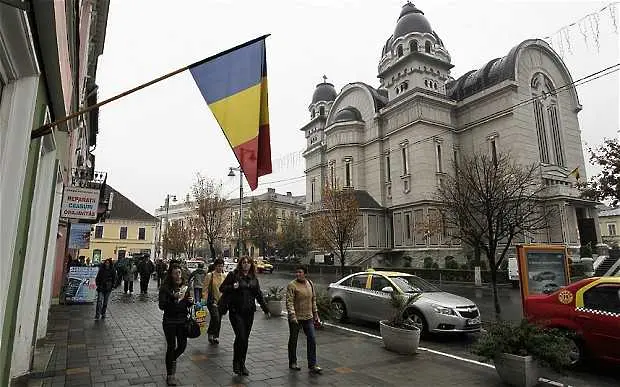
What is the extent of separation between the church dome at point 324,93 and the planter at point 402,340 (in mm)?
57391

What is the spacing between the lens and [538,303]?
8.01 meters

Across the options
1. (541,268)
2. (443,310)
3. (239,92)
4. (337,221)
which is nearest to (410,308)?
A: (443,310)

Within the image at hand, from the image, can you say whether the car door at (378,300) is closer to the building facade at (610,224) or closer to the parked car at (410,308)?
the parked car at (410,308)

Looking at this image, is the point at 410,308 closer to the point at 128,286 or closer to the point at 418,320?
the point at 418,320

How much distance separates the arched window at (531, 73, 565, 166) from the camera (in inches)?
1606

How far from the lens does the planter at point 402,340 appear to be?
8102 mm

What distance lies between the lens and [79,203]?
10797 millimetres

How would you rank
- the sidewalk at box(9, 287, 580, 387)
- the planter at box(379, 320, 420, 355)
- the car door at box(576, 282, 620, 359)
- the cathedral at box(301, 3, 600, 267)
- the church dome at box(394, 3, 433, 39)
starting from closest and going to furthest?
the sidewalk at box(9, 287, 580, 387) < the car door at box(576, 282, 620, 359) < the planter at box(379, 320, 420, 355) < the cathedral at box(301, 3, 600, 267) < the church dome at box(394, 3, 433, 39)

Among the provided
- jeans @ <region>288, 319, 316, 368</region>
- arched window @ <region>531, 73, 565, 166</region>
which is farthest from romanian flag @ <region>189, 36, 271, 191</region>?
arched window @ <region>531, 73, 565, 166</region>

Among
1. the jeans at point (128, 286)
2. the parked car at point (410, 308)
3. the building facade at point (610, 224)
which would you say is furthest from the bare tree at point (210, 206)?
the building facade at point (610, 224)

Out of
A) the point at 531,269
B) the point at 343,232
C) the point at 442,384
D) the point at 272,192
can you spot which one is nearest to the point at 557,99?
the point at 343,232

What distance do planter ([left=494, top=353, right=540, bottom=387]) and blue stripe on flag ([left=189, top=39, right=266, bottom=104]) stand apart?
5.84m

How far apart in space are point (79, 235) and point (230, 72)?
14.8 meters

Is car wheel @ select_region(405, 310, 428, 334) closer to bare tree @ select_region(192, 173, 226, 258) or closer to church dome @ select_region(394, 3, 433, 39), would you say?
bare tree @ select_region(192, 173, 226, 258)
